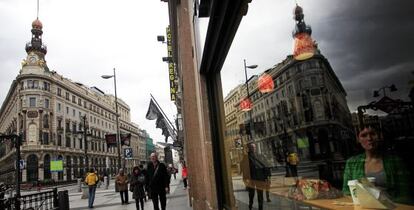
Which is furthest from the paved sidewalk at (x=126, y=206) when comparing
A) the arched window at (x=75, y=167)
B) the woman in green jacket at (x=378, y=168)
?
the arched window at (x=75, y=167)

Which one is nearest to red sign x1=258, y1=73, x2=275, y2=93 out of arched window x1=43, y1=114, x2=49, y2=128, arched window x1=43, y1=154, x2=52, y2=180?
arched window x1=43, y1=154, x2=52, y2=180

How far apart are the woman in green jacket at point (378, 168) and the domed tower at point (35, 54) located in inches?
2594

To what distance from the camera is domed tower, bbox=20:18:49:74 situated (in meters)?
61.3

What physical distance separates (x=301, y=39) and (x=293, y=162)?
0.73 metres

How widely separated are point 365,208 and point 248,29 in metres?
1.48

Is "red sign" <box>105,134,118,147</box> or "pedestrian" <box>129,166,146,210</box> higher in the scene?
"red sign" <box>105,134,118,147</box>

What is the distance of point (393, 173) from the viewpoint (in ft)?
3.85

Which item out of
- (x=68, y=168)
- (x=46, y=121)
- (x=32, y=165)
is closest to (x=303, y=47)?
(x=32, y=165)

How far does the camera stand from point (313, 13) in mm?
1520

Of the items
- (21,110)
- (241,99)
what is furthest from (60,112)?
(241,99)

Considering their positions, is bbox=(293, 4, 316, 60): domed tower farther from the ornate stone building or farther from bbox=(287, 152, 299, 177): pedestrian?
the ornate stone building

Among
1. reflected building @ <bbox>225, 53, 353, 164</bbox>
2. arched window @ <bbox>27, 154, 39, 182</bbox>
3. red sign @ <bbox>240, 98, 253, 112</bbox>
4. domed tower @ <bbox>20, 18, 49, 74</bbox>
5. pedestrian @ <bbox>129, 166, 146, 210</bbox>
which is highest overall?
domed tower @ <bbox>20, 18, 49, 74</bbox>

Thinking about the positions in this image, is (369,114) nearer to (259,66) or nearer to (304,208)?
(304,208)

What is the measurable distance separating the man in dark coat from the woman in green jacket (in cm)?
133
